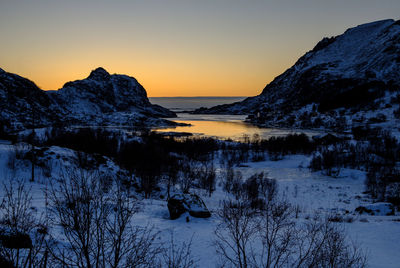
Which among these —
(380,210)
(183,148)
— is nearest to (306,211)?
(380,210)

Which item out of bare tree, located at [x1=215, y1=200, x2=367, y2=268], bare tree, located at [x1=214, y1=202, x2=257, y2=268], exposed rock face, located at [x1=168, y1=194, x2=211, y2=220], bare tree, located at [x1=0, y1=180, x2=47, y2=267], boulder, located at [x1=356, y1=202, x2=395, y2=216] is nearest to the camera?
bare tree, located at [x1=0, y1=180, x2=47, y2=267]

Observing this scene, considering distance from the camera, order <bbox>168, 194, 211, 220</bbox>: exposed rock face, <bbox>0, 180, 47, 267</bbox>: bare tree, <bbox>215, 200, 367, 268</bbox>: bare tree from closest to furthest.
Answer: <bbox>0, 180, 47, 267</bbox>: bare tree
<bbox>215, 200, 367, 268</bbox>: bare tree
<bbox>168, 194, 211, 220</bbox>: exposed rock face

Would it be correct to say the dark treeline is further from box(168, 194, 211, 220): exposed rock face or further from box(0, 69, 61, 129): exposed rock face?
box(0, 69, 61, 129): exposed rock face

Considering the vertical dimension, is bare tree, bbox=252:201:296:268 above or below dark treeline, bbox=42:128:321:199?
above

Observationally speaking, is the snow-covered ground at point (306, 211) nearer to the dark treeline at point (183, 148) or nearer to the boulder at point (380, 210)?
the boulder at point (380, 210)

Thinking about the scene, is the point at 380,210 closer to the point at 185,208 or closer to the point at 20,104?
the point at 185,208

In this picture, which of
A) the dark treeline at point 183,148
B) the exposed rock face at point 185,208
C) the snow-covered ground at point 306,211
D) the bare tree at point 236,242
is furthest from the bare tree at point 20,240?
the dark treeline at point 183,148

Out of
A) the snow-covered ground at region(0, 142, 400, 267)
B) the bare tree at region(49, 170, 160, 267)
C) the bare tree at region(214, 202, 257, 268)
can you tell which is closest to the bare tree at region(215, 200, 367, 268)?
the bare tree at region(214, 202, 257, 268)

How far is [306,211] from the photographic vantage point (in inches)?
1136

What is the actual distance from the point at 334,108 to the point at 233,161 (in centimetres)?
15173

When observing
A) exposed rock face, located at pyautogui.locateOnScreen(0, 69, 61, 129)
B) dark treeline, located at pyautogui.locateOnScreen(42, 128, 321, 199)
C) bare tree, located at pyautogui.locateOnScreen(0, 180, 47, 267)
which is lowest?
dark treeline, located at pyautogui.locateOnScreen(42, 128, 321, 199)

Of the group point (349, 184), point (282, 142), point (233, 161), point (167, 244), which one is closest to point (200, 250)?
point (167, 244)

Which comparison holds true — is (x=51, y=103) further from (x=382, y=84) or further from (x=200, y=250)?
(x=382, y=84)

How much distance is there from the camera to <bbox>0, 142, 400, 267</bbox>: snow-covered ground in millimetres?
14336
